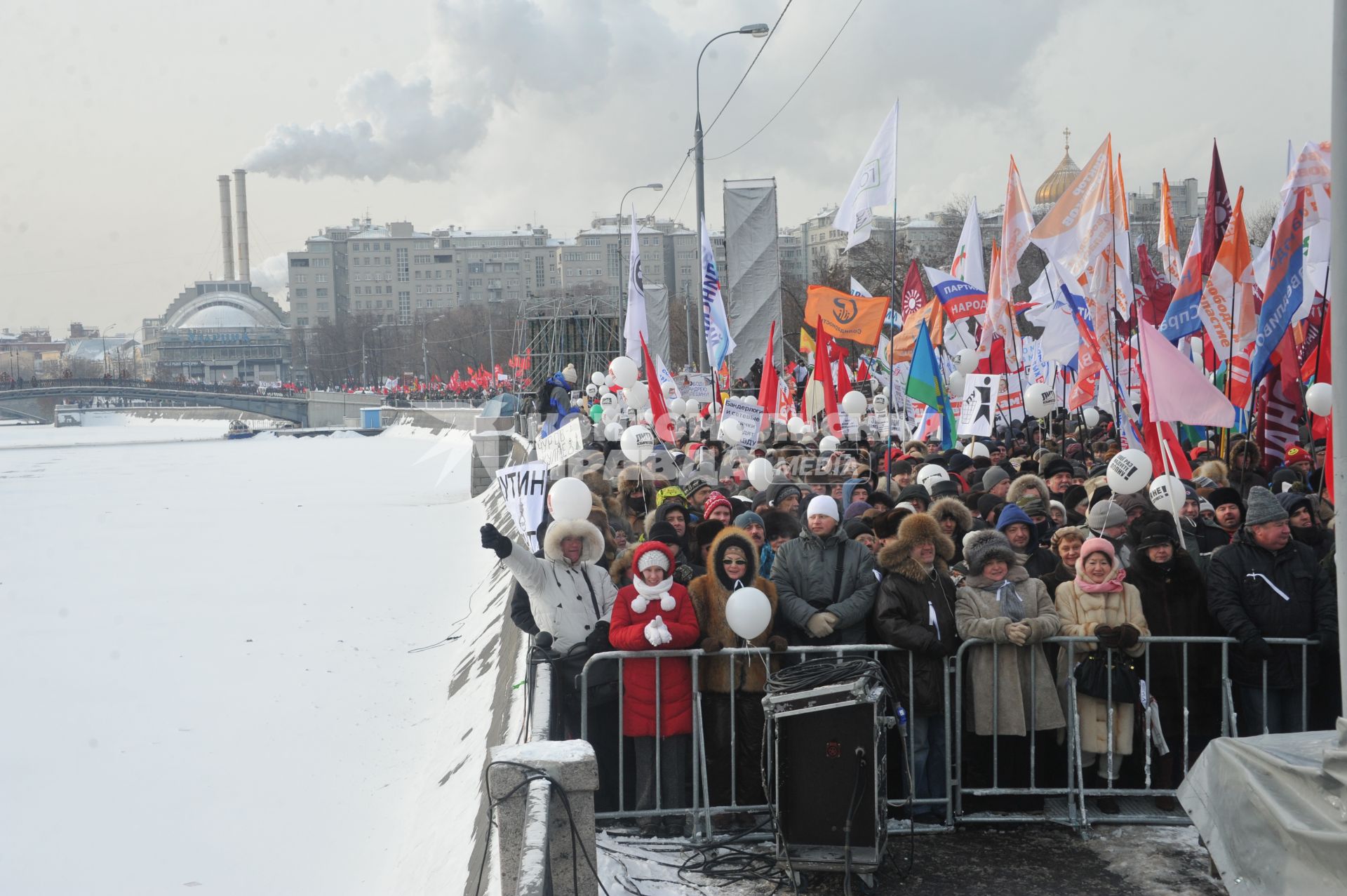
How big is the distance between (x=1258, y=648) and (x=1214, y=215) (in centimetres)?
800

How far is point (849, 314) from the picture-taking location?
52.5 feet

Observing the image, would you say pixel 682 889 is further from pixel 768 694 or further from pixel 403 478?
pixel 403 478

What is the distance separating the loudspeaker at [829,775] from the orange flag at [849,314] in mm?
10686

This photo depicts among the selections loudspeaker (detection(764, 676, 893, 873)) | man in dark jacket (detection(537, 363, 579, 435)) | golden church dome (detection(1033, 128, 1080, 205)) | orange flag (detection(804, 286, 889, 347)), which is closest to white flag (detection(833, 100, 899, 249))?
orange flag (detection(804, 286, 889, 347))

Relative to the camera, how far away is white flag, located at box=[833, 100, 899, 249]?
46.6 ft

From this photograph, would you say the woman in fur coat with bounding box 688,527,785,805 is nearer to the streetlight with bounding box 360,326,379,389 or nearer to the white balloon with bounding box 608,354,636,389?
the white balloon with bounding box 608,354,636,389

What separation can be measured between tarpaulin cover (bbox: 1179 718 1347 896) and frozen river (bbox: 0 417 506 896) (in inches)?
204

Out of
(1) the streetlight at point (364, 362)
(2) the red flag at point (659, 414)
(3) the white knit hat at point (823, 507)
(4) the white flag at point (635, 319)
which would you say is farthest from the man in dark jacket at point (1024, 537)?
(1) the streetlight at point (364, 362)

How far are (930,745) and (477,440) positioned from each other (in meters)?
31.2

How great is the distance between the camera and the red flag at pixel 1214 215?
40.8 ft

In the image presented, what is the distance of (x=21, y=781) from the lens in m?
12.2

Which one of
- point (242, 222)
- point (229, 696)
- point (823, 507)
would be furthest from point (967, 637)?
point (242, 222)

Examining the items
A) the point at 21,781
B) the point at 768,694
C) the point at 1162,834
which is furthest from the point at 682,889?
the point at 21,781

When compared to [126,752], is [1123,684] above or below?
above
